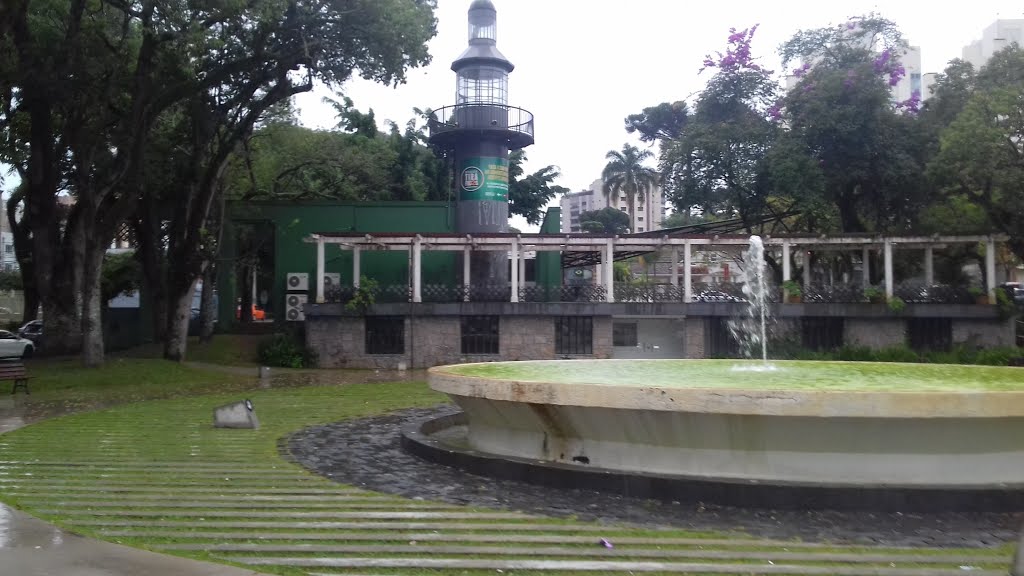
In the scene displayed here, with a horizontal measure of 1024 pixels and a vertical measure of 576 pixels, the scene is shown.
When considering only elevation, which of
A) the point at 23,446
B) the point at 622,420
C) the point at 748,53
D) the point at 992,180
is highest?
the point at 748,53

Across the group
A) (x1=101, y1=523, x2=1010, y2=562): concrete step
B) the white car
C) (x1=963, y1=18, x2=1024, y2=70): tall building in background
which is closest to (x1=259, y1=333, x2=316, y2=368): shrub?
the white car

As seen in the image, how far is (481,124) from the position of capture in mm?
32469

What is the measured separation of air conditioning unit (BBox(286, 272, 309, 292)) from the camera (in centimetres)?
3081

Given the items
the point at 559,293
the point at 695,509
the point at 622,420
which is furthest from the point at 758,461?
the point at 559,293

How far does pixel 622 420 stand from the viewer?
25.5 ft

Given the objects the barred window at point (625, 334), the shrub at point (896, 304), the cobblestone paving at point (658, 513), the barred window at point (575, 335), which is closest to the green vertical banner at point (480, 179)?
the barred window at point (575, 335)

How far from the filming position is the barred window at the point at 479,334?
2723 centimetres

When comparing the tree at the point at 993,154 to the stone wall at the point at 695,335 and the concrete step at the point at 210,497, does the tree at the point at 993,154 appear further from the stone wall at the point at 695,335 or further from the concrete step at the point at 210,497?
the concrete step at the point at 210,497

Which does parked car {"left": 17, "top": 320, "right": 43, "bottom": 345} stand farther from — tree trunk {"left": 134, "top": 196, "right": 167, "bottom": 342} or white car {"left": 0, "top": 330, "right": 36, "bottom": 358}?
tree trunk {"left": 134, "top": 196, "right": 167, "bottom": 342}

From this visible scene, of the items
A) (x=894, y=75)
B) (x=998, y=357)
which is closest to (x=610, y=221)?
(x=894, y=75)

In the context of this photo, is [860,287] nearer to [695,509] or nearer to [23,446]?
[695,509]

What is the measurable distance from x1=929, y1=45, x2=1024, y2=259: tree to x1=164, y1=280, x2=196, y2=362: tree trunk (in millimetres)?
23401

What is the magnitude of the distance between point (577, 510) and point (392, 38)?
1868cm

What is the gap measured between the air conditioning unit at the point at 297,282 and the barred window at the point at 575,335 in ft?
33.3
